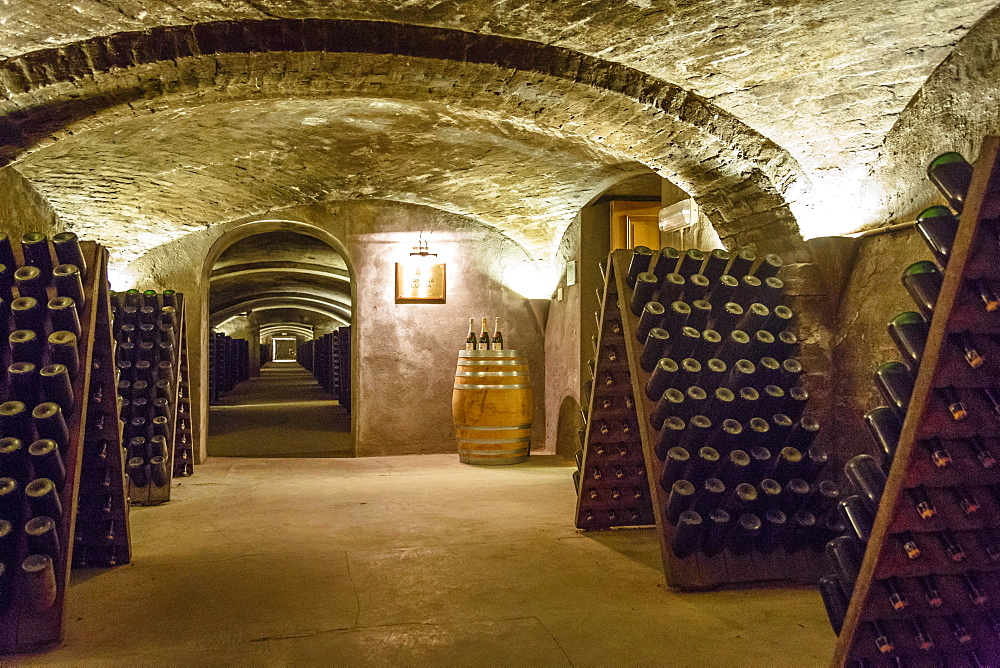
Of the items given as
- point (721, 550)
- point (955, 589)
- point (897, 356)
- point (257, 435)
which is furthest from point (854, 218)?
point (257, 435)

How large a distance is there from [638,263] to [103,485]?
2.57 m

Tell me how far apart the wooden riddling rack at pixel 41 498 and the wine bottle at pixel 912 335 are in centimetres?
263

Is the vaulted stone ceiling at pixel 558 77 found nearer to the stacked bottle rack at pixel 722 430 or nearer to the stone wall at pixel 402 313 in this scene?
the stacked bottle rack at pixel 722 430

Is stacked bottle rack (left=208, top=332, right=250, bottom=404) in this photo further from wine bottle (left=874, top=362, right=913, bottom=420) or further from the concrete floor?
wine bottle (left=874, top=362, right=913, bottom=420)

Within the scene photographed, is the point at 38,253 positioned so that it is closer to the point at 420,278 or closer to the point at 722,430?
the point at 722,430

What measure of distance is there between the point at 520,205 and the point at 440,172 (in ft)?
3.07

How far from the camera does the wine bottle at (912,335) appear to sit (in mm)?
1928

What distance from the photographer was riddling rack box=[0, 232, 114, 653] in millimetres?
2371

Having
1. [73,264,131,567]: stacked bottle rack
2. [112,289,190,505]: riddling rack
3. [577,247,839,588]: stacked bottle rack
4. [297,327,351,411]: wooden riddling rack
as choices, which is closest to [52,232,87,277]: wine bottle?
[73,264,131,567]: stacked bottle rack

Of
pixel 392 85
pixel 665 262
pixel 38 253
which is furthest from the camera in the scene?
pixel 392 85

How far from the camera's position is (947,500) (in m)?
1.88

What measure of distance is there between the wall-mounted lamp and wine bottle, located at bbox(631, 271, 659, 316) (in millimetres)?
4433

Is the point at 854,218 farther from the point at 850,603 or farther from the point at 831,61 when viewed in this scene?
the point at 850,603

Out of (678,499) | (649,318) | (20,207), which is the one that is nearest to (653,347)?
(649,318)
